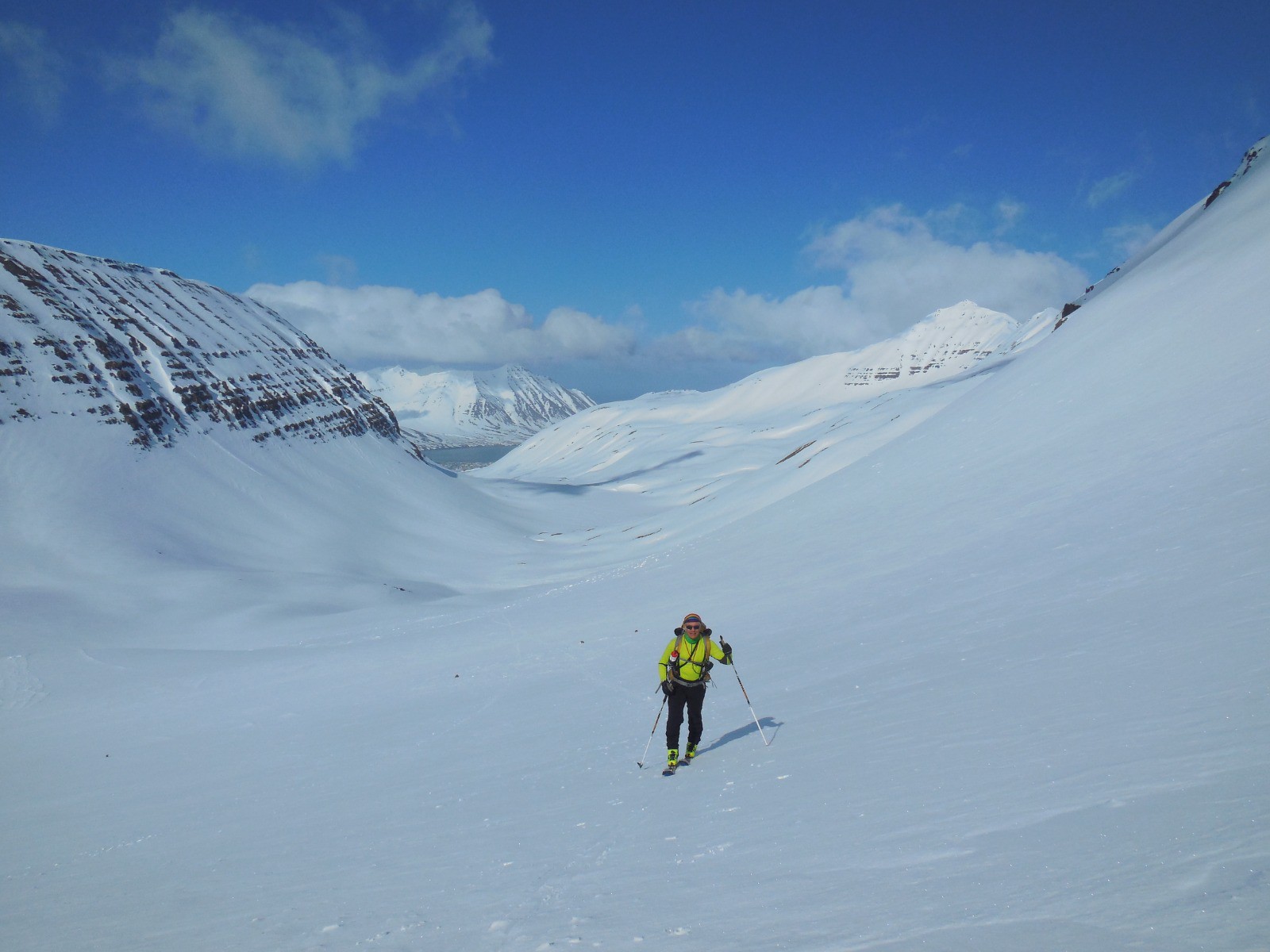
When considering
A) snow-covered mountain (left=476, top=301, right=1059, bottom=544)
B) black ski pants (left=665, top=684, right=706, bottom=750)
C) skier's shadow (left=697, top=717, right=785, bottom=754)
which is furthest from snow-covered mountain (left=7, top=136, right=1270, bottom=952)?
snow-covered mountain (left=476, top=301, right=1059, bottom=544)

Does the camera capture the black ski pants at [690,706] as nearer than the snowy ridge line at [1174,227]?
Yes

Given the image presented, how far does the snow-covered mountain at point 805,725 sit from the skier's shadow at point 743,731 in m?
0.08

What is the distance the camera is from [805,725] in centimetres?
913

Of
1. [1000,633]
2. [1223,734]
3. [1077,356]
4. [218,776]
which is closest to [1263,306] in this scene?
[1077,356]

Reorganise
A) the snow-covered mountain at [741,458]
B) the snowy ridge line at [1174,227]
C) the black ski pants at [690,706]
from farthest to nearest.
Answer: the snowy ridge line at [1174,227] < the snow-covered mountain at [741,458] < the black ski pants at [690,706]

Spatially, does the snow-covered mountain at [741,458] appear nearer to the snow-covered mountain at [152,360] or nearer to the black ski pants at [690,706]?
the black ski pants at [690,706]

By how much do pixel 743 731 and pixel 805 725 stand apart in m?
1.11

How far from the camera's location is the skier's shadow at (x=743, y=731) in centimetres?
956

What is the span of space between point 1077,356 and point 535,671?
20.0 meters

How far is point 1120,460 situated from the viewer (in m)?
14.7

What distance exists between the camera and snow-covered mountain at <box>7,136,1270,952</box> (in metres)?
4.89

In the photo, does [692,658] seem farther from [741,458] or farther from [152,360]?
[741,458]

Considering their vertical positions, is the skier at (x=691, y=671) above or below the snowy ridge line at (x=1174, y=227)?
below

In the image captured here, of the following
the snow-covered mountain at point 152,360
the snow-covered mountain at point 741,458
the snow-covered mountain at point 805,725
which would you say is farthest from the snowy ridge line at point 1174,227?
the snow-covered mountain at point 152,360
